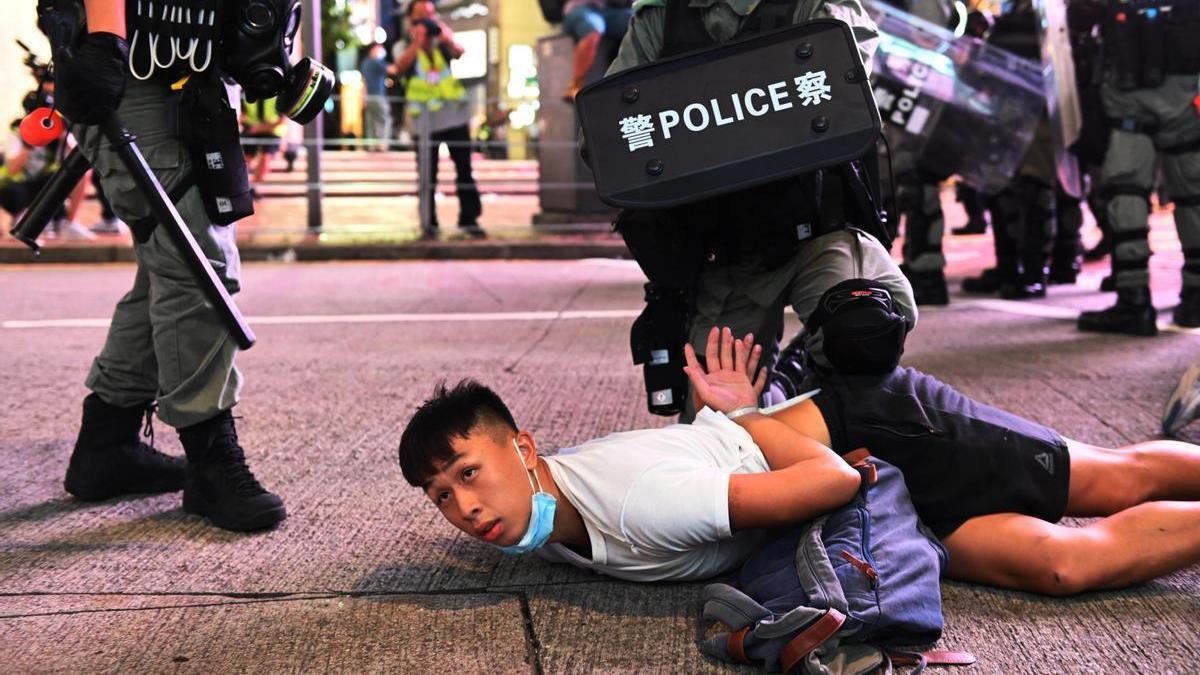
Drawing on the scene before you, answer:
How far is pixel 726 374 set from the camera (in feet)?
9.29

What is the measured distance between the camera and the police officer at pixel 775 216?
10.2 ft

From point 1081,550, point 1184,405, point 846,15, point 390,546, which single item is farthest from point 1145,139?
point 390,546

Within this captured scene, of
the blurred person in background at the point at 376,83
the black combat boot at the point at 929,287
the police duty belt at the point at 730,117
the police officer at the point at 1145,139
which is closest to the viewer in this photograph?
the police duty belt at the point at 730,117

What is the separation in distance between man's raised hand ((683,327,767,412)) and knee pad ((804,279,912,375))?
173 mm

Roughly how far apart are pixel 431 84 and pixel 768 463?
9069 millimetres

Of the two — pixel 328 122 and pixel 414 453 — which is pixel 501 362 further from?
pixel 328 122

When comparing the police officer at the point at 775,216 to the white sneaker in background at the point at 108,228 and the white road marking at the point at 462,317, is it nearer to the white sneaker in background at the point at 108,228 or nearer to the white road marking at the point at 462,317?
the white road marking at the point at 462,317

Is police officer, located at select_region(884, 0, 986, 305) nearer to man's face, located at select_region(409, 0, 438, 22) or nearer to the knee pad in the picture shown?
the knee pad

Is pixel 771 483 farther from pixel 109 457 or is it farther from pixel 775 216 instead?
pixel 109 457

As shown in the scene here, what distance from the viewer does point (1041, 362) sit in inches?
206

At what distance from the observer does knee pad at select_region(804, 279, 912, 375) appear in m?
2.80

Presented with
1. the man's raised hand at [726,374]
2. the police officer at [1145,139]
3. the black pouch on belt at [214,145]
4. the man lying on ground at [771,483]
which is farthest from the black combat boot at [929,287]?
the black pouch on belt at [214,145]

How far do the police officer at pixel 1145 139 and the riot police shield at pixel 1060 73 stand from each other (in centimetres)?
18

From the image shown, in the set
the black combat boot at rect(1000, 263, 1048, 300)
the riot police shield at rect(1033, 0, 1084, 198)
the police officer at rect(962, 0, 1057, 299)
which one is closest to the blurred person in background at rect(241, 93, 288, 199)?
the police officer at rect(962, 0, 1057, 299)
